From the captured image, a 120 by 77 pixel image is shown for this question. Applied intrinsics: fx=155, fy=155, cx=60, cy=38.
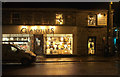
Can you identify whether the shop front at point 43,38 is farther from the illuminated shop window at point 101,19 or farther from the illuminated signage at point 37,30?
the illuminated shop window at point 101,19

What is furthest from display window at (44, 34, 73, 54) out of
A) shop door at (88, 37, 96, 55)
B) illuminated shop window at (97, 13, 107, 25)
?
illuminated shop window at (97, 13, 107, 25)

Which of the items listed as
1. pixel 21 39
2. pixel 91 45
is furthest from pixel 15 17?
pixel 91 45

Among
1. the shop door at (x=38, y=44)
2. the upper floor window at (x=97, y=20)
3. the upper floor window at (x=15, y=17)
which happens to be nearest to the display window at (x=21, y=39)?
the shop door at (x=38, y=44)

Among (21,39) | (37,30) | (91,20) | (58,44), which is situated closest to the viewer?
(37,30)

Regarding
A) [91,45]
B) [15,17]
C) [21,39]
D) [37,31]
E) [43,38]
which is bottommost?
[91,45]

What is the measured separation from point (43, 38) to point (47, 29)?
1200mm

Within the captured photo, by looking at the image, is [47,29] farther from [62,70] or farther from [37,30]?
[62,70]

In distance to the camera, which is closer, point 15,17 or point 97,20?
point 15,17

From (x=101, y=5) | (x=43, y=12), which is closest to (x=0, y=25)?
(x=43, y=12)

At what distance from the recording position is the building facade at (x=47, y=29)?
1833 centimetres

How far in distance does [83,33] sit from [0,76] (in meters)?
12.4

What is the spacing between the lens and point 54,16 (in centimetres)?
1852

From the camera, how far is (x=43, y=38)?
61.0 ft

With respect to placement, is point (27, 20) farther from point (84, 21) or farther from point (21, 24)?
point (84, 21)
